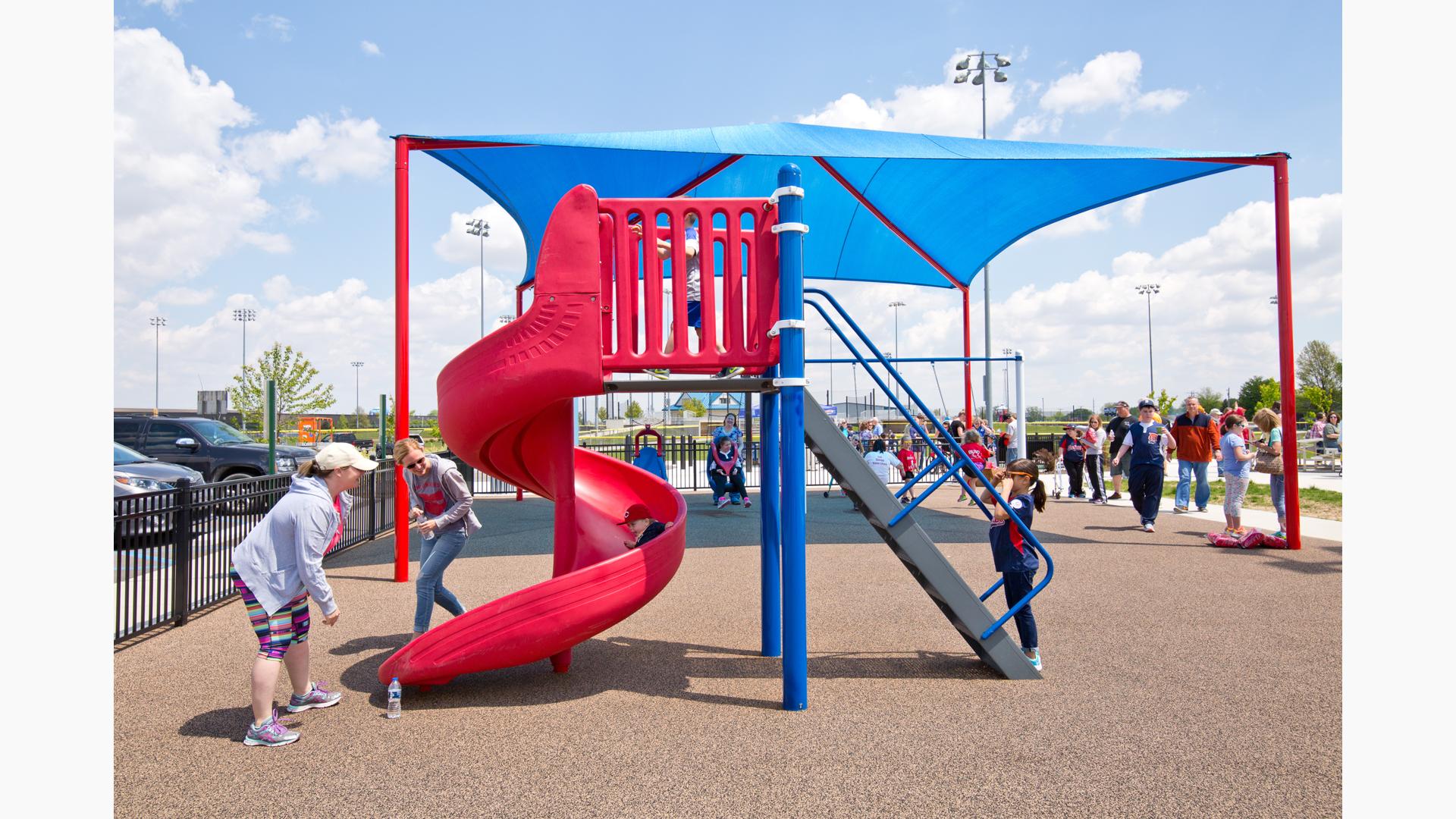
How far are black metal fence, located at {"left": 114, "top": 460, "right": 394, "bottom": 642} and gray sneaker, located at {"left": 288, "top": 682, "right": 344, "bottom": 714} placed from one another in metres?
2.40

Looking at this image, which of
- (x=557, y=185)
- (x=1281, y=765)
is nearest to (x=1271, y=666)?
(x=1281, y=765)

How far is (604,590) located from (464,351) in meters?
1.72

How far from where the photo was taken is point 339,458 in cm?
442

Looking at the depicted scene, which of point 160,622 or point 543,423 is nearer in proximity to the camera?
point 543,423

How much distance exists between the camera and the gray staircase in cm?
533

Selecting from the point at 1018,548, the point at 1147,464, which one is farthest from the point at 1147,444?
the point at 1018,548

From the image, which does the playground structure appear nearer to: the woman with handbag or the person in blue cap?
the woman with handbag

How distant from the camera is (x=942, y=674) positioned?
215 inches

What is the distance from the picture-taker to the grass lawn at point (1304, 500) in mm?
13492

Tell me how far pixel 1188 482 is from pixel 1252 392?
69.7 meters

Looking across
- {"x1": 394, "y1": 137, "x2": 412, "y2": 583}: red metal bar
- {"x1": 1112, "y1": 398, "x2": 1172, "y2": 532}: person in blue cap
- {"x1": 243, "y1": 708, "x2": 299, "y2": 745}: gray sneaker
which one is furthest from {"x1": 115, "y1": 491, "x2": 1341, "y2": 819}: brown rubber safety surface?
{"x1": 1112, "y1": 398, "x2": 1172, "y2": 532}: person in blue cap

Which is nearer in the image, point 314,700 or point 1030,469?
point 314,700

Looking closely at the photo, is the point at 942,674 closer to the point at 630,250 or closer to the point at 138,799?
the point at 630,250

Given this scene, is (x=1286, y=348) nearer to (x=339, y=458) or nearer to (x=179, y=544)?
(x=339, y=458)
